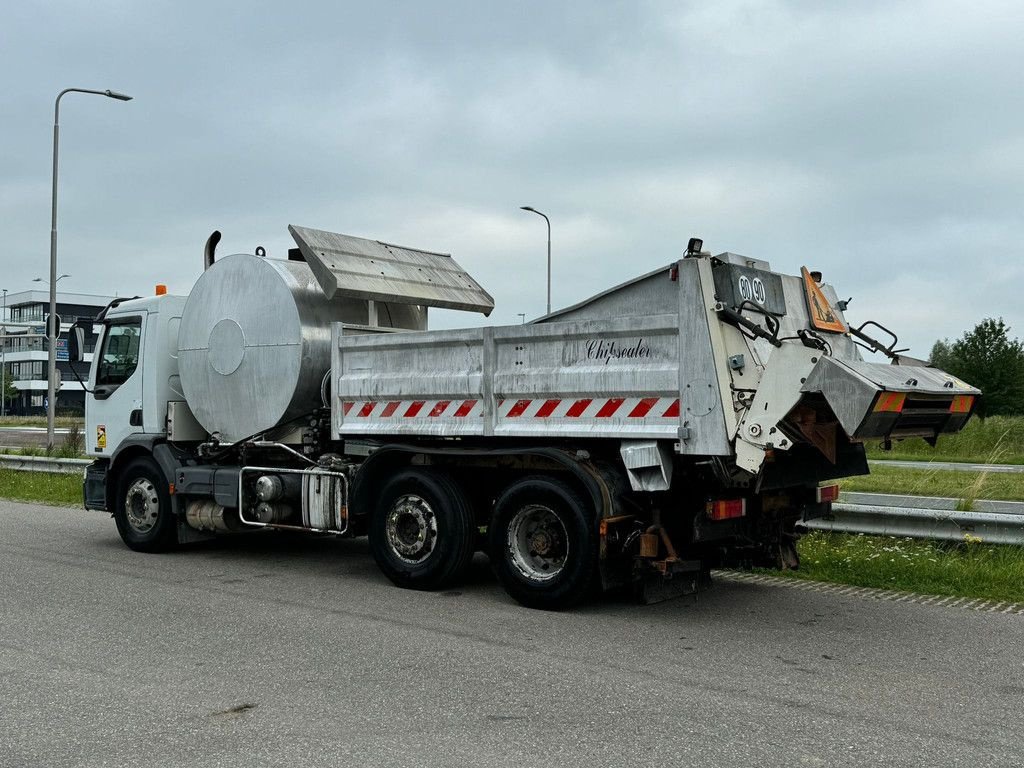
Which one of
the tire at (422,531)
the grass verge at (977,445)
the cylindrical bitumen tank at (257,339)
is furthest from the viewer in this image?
the grass verge at (977,445)

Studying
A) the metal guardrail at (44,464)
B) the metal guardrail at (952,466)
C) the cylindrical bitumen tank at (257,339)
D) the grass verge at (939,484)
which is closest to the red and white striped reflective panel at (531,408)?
the cylindrical bitumen tank at (257,339)

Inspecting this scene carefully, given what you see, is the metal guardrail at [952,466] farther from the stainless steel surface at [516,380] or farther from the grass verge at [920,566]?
the stainless steel surface at [516,380]

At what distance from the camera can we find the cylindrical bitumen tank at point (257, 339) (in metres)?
10.1

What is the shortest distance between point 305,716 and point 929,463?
2113 centimetres

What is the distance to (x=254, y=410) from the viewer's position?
10.4 metres

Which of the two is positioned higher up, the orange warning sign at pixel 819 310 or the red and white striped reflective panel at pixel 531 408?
the orange warning sign at pixel 819 310

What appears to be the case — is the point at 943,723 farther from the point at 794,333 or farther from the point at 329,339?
the point at 329,339

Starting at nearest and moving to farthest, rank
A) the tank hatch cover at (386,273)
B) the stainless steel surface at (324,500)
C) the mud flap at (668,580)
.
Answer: the mud flap at (668,580)
the stainless steel surface at (324,500)
the tank hatch cover at (386,273)

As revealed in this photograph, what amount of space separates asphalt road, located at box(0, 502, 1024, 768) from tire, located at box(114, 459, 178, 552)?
1.73 metres

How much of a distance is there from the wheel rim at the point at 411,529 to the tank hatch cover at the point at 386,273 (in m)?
2.16

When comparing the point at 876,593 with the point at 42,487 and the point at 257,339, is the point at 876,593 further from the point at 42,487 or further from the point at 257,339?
the point at 42,487

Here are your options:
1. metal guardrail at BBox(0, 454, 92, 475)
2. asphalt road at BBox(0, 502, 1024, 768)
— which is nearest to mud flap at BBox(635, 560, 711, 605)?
asphalt road at BBox(0, 502, 1024, 768)

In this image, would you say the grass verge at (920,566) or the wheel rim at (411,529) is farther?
the wheel rim at (411,529)

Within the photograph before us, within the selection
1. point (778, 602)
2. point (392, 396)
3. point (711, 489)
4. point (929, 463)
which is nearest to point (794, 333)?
point (711, 489)
